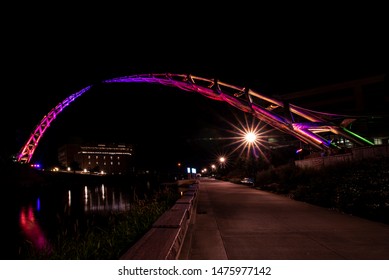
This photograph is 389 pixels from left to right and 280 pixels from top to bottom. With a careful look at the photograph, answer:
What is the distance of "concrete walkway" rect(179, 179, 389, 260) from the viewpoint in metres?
6.07

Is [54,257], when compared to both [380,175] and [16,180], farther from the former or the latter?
[16,180]

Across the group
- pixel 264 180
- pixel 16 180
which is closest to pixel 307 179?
pixel 264 180

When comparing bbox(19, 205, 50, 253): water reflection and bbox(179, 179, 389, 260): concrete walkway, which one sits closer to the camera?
bbox(179, 179, 389, 260): concrete walkway

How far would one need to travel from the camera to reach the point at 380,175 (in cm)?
1090

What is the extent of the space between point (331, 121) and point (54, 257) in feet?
84.9

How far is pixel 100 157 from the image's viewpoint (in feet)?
570

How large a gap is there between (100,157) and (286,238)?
175 m

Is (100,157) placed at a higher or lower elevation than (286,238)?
higher

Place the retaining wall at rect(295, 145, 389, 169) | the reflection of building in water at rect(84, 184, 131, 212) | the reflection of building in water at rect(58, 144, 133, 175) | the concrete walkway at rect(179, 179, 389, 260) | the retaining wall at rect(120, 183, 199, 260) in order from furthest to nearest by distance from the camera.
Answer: the reflection of building in water at rect(58, 144, 133, 175), the reflection of building in water at rect(84, 184, 131, 212), the retaining wall at rect(295, 145, 389, 169), the concrete walkway at rect(179, 179, 389, 260), the retaining wall at rect(120, 183, 199, 260)

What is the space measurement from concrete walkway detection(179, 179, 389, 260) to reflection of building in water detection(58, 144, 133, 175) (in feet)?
491

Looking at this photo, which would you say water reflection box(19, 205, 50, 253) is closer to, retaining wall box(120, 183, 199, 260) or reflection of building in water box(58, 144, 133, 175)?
retaining wall box(120, 183, 199, 260)

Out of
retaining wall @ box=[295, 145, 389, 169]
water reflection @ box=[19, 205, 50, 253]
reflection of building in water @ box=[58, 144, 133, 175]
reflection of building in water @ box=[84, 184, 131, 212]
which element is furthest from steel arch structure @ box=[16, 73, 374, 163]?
reflection of building in water @ box=[58, 144, 133, 175]

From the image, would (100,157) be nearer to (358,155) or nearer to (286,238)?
(358,155)

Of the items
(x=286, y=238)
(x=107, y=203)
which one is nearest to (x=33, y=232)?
(x=107, y=203)
